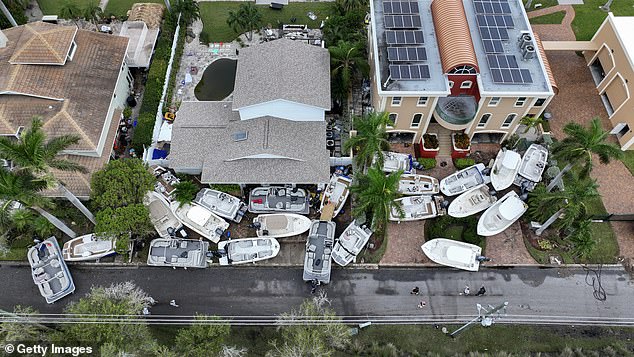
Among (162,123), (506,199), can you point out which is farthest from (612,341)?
(162,123)

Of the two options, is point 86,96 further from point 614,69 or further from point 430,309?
point 614,69

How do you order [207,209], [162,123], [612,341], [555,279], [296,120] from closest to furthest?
[612,341]
[555,279]
[207,209]
[296,120]
[162,123]

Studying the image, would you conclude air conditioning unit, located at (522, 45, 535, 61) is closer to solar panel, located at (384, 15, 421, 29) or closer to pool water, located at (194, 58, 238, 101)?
solar panel, located at (384, 15, 421, 29)

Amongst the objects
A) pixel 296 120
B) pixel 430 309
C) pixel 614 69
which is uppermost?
pixel 614 69

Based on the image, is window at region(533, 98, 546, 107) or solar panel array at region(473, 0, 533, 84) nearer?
solar panel array at region(473, 0, 533, 84)

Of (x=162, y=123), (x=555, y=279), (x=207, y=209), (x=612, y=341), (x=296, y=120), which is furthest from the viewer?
(x=162, y=123)

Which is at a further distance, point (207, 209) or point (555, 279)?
point (207, 209)

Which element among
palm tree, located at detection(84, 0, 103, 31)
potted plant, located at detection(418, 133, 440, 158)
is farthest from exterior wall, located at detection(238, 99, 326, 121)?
palm tree, located at detection(84, 0, 103, 31)
